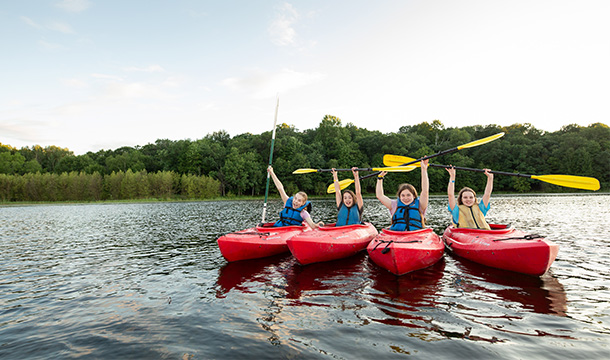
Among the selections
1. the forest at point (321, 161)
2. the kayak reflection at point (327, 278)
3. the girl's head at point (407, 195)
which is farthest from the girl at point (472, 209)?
the forest at point (321, 161)

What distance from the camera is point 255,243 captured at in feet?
25.7

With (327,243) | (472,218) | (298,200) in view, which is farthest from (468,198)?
(298,200)

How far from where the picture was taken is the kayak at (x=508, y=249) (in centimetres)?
592

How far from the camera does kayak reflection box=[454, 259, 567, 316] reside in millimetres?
4855

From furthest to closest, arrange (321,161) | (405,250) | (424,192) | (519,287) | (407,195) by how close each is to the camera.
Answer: (321,161)
(407,195)
(424,192)
(405,250)
(519,287)

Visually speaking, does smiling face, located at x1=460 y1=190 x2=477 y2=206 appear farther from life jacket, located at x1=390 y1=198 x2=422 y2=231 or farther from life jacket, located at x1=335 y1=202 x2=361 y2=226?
life jacket, located at x1=335 y1=202 x2=361 y2=226

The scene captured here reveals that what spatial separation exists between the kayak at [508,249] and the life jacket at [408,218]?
1.32 m

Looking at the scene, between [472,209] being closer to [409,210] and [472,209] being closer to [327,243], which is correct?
[409,210]

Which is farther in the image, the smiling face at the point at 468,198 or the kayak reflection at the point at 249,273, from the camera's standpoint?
the smiling face at the point at 468,198

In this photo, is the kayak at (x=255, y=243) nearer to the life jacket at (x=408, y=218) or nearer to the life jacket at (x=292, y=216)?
the life jacket at (x=292, y=216)

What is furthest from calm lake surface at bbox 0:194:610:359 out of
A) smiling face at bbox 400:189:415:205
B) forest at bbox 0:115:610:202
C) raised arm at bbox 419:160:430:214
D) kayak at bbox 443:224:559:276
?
forest at bbox 0:115:610:202

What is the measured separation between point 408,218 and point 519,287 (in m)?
2.42

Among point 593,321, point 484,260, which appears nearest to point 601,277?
point 484,260

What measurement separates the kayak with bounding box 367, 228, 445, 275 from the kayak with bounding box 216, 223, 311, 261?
2.54 metres
